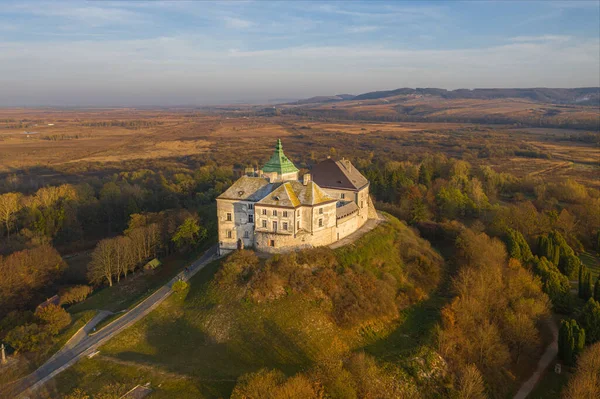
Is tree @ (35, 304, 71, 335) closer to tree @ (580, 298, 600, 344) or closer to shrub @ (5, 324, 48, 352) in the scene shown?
shrub @ (5, 324, 48, 352)

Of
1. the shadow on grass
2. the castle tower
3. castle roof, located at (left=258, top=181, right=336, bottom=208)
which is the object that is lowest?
the shadow on grass

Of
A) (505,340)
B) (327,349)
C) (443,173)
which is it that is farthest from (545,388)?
(443,173)

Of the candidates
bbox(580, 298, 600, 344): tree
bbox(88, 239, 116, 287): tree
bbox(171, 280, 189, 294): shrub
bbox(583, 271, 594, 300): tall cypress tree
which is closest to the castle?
bbox(171, 280, 189, 294): shrub

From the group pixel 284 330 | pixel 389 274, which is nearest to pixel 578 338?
pixel 389 274

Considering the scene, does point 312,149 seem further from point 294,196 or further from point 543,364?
point 543,364

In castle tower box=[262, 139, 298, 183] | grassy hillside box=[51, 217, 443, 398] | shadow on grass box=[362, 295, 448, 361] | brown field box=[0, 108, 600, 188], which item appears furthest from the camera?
brown field box=[0, 108, 600, 188]

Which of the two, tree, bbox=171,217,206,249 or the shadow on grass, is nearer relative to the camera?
the shadow on grass

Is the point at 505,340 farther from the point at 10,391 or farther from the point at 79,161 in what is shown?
the point at 79,161
